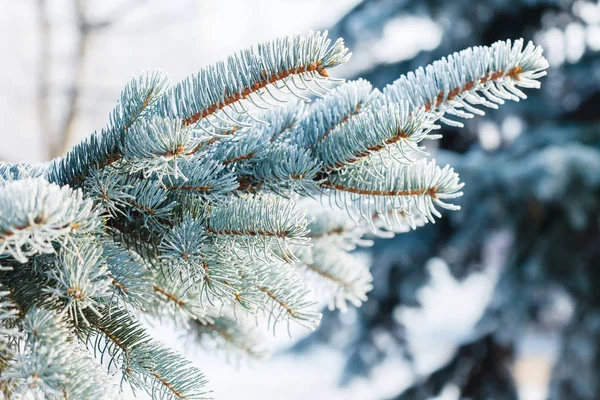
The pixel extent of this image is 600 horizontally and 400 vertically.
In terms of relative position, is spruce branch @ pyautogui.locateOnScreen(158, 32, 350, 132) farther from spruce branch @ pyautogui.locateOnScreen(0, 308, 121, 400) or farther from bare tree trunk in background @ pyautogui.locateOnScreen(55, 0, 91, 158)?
bare tree trunk in background @ pyautogui.locateOnScreen(55, 0, 91, 158)

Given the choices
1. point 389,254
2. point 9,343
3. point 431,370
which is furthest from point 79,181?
point 431,370

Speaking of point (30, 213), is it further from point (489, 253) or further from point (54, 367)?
point (489, 253)

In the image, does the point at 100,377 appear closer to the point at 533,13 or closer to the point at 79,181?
the point at 79,181

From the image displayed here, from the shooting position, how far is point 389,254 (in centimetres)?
229

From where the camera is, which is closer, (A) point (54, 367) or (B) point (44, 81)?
(A) point (54, 367)

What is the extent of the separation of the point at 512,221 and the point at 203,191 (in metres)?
1.85

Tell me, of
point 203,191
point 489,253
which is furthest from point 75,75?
point 203,191

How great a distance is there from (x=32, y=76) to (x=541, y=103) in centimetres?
369

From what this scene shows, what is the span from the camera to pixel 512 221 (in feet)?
6.57

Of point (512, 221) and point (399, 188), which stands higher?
point (512, 221)

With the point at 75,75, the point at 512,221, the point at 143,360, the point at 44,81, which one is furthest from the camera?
the point at 75,75

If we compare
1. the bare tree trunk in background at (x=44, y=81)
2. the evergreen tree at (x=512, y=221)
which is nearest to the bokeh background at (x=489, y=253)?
the evergreen tree at (x=512, y=221)

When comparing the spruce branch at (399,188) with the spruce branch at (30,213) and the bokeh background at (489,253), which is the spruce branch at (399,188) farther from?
the bokeh background at (489,253)

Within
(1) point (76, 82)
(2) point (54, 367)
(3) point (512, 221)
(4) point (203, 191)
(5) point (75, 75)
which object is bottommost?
(2) point (54, 367)
